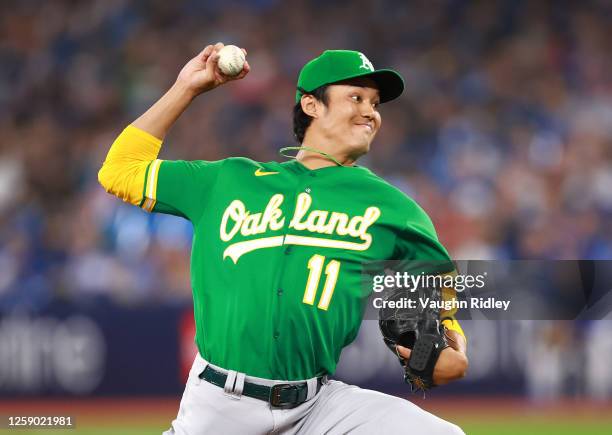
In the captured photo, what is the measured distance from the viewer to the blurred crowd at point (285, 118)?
10.0 meters

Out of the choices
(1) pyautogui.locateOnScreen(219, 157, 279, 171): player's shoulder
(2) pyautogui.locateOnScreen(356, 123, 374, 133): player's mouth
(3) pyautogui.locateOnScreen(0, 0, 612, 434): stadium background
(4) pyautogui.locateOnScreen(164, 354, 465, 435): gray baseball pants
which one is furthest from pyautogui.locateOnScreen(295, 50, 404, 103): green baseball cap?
(3) pyautogui.locateOnScreen(0, 0, 612, 434): stadium background

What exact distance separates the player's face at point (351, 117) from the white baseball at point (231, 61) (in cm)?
43

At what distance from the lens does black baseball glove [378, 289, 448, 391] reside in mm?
3689

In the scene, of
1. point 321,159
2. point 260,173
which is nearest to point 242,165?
point 260,173

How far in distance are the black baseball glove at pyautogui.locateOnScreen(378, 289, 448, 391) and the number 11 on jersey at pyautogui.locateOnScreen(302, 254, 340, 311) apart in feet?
0.82

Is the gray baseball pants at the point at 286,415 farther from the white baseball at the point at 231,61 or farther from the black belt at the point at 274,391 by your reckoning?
the white baseball at the point at 231,61

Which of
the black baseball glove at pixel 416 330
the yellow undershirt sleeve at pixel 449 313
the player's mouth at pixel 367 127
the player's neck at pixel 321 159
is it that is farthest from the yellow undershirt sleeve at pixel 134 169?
the yellow undershirt sleeve at pixel 449 313

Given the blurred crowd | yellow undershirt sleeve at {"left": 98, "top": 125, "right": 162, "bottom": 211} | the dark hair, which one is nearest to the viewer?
yellow undershirt sleeve at {"left": 98, "top": 125, "right": 162, "bottom": 211}

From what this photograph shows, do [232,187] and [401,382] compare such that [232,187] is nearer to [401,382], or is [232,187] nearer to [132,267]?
[401,382]

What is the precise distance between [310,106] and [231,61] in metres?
0.47

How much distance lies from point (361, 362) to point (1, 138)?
525 cm

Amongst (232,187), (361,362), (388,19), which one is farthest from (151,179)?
(388,19)

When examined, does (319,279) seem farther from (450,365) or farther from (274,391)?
(450,365)

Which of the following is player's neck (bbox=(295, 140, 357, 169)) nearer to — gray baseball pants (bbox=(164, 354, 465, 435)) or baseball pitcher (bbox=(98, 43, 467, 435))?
baseball pitcher (bbox=(98, 43, 467, 435))
